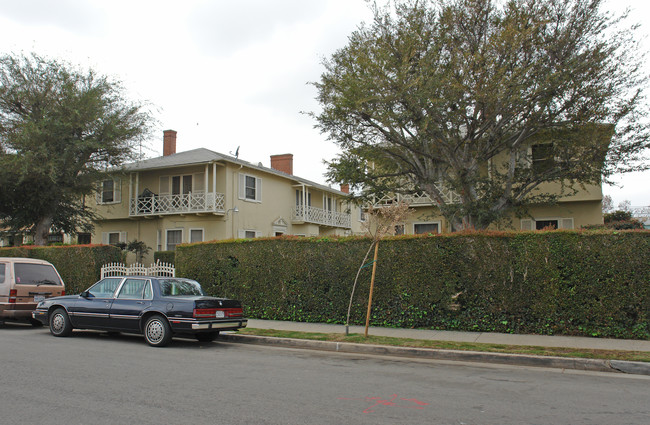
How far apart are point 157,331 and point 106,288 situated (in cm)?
212

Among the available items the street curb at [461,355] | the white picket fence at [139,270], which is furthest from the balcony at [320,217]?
the street curb at [461,355]

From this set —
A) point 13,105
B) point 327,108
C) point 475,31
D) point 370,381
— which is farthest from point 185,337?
point 13,105

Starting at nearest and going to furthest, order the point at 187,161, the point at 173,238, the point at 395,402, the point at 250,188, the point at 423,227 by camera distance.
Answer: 1. the point at 395,402
2. the point at 423,227
3. the point at 187,161
4. the point at 173,238
5. the point at 250,188

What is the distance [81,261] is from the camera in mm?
17781

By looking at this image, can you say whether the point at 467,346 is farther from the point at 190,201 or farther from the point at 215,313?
the point at 190,201

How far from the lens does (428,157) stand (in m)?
17.7

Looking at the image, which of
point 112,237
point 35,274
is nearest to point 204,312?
point 35,274

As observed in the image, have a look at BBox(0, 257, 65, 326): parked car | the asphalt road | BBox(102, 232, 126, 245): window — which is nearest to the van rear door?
BBox(0, 257, 65, 326): parked car

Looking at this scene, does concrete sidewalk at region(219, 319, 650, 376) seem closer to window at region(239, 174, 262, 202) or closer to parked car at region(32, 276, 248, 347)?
parked car at region(32, 276, 248, 347)

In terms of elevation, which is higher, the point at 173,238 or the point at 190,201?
the point at 190,201

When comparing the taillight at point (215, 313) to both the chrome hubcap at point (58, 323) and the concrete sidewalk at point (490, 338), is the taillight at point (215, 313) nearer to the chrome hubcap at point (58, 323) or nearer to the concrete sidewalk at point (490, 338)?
the concrete sidewalk at point (490, 338)

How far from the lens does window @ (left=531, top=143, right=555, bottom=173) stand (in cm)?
1820

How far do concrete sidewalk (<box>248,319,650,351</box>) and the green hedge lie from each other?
25.2ft

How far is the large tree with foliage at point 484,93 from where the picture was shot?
47.7ft
